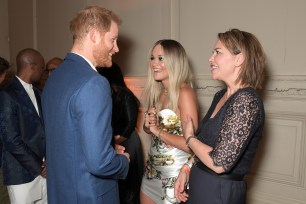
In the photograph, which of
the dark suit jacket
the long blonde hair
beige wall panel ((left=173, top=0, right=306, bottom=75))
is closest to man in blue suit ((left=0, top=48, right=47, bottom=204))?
the dark suit jacket

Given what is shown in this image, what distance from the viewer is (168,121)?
2.23 meters

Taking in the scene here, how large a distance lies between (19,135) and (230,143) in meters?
1.72

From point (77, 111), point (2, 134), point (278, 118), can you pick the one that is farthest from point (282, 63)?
point (2, 134)

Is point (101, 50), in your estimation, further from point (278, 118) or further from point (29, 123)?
point (278, 118)

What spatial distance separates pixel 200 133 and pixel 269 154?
138 cm

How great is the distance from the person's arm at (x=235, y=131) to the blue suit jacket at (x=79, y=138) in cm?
53

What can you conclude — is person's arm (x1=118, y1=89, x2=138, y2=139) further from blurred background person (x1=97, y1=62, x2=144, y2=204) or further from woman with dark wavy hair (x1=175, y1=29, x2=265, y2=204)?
woman with dark wavy hair (x1=175, y1=29, x2=265, y2=204)

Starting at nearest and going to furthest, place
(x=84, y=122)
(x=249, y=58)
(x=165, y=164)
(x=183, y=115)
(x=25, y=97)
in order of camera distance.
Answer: (x=84, y=122) → (x=249, y=58) → (x=183, y=115) → (x=165, y=164) → (x=25, y=97)

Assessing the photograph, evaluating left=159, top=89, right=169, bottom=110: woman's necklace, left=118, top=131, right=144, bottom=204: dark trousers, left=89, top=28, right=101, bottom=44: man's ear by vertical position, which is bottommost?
left=118, top=131, right=144, bottom=204: dark trousers

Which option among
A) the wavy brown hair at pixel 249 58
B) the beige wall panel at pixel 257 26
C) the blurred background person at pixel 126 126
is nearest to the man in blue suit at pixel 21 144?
the blurred background person at pixel 126 126

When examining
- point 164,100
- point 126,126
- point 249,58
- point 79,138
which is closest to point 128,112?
point 126,126

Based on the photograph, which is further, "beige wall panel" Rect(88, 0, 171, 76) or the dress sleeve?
"beige wall panel" Rect(88, 0, 171, 76)

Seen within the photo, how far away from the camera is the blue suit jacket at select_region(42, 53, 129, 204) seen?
135 centimetres

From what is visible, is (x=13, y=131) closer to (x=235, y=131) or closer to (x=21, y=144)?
(x=21, y=144)
